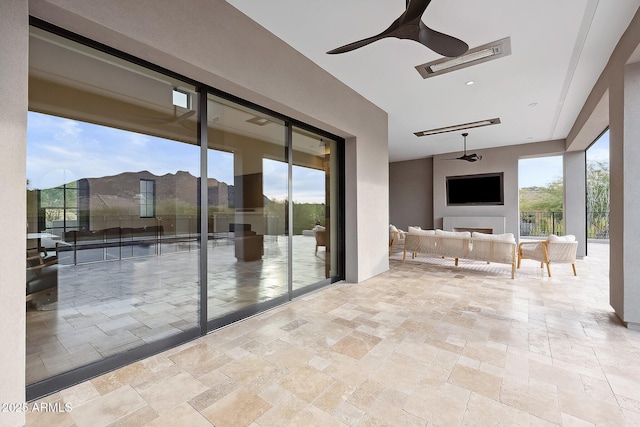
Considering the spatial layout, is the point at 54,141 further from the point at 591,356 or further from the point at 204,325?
the point at 591,356

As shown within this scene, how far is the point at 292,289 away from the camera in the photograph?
12.3 ft

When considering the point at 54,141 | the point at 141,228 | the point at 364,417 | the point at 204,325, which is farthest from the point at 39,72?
the point at 364,417

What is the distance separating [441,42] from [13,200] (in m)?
2.97

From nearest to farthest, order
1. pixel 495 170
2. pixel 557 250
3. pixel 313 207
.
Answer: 1. pixel 313 207
2. pixel 557 250
3. pixel 495 170

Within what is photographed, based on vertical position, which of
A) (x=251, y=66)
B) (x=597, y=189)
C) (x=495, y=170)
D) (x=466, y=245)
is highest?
(x=251, y=66)

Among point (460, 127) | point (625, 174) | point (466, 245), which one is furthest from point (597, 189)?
point (625, 174)

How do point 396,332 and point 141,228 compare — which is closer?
point 141,228

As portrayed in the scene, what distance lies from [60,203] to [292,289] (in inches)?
101

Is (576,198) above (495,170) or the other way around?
the other way around

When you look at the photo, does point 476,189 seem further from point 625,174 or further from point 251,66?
point 251,66

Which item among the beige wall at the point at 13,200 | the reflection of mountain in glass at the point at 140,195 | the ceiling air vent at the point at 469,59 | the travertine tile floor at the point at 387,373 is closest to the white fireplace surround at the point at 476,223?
the travertine tile floor at the point at 387,373

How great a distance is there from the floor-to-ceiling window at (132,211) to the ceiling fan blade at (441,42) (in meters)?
1.90

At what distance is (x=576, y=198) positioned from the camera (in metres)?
6.96

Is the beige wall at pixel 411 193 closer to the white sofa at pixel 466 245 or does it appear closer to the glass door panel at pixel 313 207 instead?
the white sofa at pixel 466 245
